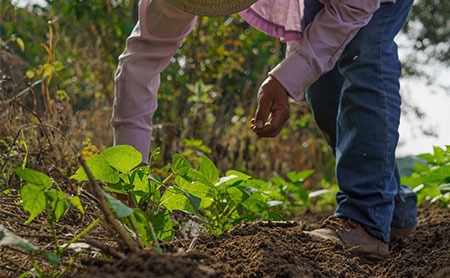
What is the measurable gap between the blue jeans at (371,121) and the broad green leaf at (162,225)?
35.3 inches

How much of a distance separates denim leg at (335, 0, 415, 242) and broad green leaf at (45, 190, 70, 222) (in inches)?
50.5

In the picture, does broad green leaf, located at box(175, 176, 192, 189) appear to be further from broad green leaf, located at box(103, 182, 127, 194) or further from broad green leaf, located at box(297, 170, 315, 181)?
broad green leaf, located at box(297, 170, 315, 181)

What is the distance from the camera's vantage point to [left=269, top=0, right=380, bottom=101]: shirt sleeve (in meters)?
1.71

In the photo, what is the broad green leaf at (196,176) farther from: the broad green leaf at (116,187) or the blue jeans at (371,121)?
the blue jeans at (371,121)

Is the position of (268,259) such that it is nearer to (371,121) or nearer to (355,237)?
(355,237)

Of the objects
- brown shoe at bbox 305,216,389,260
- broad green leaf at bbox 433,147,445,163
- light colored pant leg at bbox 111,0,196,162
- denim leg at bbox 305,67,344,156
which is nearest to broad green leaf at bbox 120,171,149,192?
light colored pant leg at bbox 111,0,196,162

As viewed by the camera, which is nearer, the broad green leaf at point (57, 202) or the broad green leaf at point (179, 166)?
the broad green leaf at point (57, 202)

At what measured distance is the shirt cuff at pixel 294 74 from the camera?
170 cm

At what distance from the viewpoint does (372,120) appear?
6.31 feet

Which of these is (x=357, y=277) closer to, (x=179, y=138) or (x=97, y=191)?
(x=97, y=191)

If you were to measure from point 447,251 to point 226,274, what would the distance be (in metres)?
0.86

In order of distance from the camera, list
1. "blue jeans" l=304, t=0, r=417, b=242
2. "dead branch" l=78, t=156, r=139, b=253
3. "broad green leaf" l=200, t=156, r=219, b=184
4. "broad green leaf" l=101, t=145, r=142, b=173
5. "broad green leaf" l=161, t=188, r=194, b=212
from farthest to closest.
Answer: "blue jeans" l=304, t=0, r=417, b=242 < "broad green leaf" l=200, t=156, r=219, b=184 < "broad green leaf" l=161, t=188, r=194, b=212 < "broad green leaf" l=101, t=145, r=142, b=173 < "dead branch" l=78, t=156, r=139, b=253

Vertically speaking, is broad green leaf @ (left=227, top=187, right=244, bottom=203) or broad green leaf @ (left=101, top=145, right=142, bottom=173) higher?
broad green leaf @ (left=101, top=145, right=142, bottom=173)

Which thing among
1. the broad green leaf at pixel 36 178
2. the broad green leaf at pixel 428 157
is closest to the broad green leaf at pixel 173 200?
the broad green leaf at pixel 36 178
